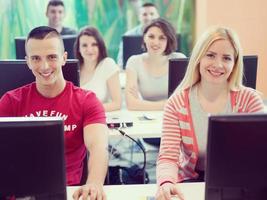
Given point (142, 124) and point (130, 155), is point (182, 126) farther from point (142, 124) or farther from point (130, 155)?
point (130, 155)

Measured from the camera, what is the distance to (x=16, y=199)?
992 mm

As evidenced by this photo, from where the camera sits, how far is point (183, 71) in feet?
7.16

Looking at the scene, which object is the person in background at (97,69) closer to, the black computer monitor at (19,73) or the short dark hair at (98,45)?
the short dark hair at (98,45)

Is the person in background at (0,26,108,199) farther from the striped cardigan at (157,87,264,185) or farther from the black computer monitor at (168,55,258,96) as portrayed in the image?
the black computer monitor at (168,55,258,96)

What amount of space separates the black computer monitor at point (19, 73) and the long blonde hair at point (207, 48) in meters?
0.59

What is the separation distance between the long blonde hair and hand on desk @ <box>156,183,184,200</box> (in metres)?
0.51

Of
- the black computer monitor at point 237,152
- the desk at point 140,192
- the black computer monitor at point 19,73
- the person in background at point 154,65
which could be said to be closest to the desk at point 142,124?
the person in background at point 154,65

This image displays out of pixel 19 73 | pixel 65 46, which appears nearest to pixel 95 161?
pixel 19 73

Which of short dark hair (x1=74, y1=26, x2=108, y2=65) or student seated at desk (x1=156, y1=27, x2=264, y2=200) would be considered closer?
student seated at desk (x1=156, y1=27, x2=264, y2=200)

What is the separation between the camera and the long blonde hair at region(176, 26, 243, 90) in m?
1.58

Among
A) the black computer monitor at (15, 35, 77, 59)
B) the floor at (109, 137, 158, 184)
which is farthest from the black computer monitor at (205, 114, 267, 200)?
the black computer monitor at (15, 35, 77, 59)

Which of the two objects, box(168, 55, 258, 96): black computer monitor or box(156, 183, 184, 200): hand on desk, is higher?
box(168, 55, 258, 96): black computer monitor

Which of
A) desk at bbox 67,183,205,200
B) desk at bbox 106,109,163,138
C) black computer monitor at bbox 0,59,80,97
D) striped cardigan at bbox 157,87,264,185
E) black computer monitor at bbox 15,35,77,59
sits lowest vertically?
desk at bbox 67,183,205,200

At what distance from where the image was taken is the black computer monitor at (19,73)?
198 centimetres
